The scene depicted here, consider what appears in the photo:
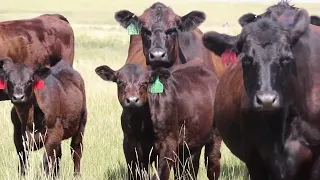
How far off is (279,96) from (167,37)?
3631 millimetres

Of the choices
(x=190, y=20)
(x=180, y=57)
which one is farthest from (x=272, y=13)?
(x=180, y=57)

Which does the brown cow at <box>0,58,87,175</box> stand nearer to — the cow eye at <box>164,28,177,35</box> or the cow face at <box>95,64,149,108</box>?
the cow face at <box>95,64,149,108</box>

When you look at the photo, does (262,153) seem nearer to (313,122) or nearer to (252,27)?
(313,122)

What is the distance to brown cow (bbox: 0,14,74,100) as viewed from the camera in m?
10.6

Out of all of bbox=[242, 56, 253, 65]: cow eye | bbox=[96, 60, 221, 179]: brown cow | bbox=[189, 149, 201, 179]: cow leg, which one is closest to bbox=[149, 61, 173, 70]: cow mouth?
bbox=[96, 60, 221, 179]: brown cow

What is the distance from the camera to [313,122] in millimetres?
4359

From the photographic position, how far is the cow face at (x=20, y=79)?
641 centimetres

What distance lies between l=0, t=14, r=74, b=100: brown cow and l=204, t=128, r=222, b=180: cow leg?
4525 mm

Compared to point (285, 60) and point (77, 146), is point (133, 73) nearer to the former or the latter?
point (77, 146)

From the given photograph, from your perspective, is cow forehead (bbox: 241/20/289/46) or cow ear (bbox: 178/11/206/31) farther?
cow ear (bbox: 178/11/206/31)

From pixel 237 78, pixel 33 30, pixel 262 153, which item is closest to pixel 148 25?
pixel 237 78

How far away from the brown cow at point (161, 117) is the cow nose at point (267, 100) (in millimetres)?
2110

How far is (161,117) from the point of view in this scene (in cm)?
620

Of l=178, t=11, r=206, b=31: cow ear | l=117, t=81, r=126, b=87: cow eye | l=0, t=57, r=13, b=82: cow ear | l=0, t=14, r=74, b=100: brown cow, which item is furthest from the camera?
l=0, t=14, r=74, b=100: brown cow
